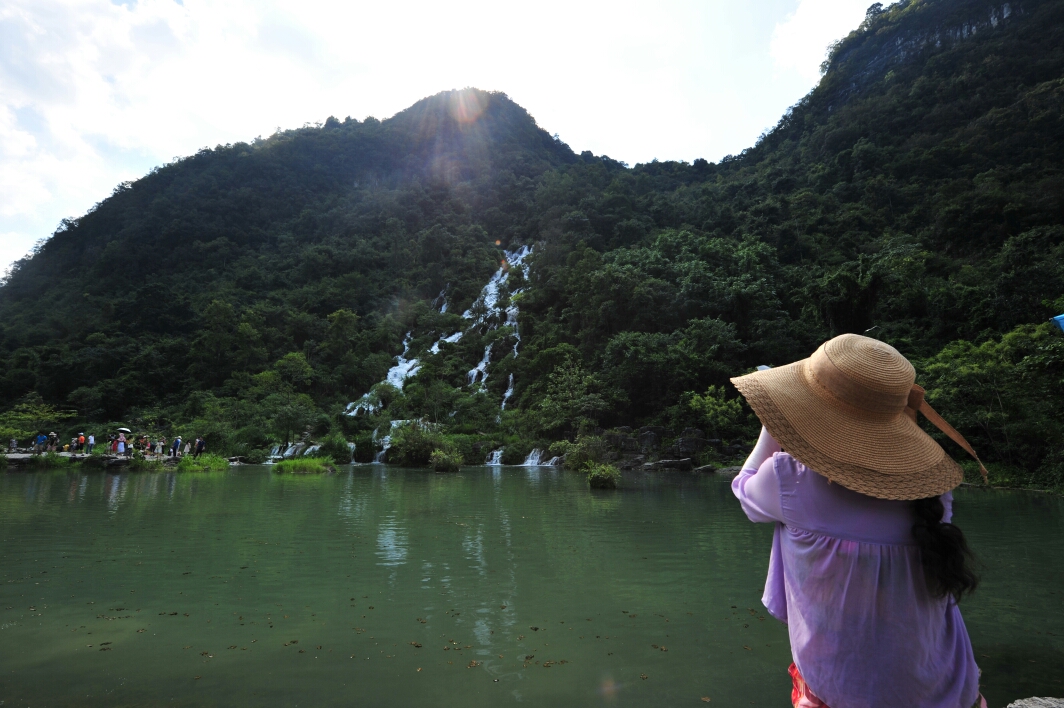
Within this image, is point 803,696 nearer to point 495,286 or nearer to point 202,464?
point 202,464

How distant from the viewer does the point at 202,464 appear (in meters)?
18.9

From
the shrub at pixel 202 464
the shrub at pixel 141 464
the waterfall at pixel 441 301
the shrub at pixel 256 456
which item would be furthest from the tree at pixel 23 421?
the waterfall at pixel 441 301

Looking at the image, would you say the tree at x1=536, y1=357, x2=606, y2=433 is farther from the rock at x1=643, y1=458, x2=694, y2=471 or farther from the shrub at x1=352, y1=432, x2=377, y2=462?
the shrub at x1=352, y1=432, x2=377, y2=462

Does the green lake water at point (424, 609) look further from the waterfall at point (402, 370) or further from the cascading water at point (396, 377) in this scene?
the waterfall at point (402, 370)

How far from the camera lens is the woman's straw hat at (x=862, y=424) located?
146 centimetres

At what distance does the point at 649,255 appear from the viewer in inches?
1341

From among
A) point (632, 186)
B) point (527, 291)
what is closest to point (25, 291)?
point (527, 291)

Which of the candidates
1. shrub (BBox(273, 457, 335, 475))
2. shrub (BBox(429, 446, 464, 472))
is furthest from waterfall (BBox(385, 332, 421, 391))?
shrub (BBox(273, 457, 335, 475))

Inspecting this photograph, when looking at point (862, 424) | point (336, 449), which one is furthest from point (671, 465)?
point (862, 424)

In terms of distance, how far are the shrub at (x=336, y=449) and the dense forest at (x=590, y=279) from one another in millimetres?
1022

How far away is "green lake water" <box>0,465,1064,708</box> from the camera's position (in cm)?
332

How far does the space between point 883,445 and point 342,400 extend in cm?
3987

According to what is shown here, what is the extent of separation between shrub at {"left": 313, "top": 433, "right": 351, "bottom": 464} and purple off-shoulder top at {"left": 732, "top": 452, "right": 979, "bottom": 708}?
980 inches

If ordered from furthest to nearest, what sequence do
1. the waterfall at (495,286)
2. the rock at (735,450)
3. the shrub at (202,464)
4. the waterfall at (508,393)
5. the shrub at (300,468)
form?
the waterfall at (495,286) → the waterfall at (508,393) → the rock at (735,450) → the shrub at (300,468) → the shrub at (202,464)
